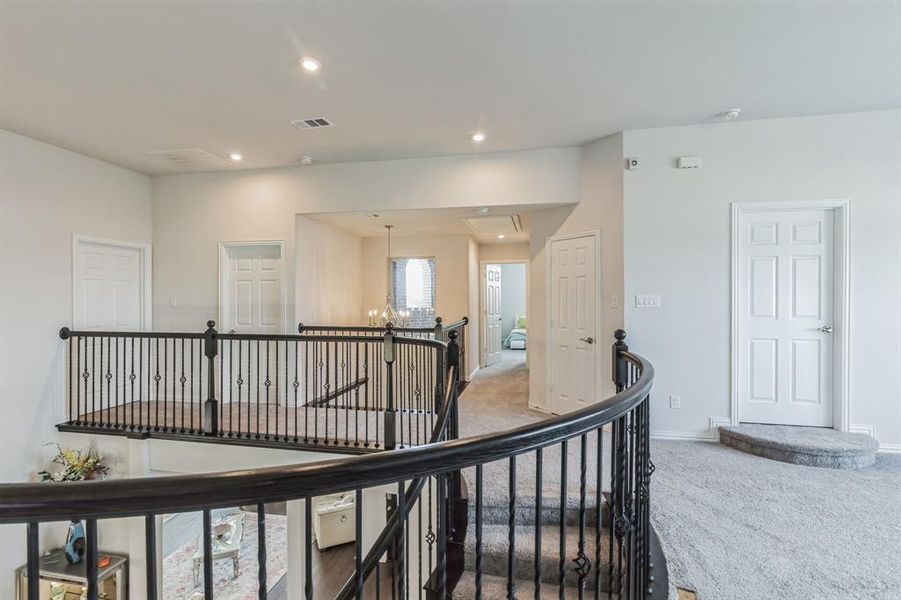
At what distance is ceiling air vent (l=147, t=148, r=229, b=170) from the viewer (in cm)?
459

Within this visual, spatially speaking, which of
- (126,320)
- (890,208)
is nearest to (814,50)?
(890,208)

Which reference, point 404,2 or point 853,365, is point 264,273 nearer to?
point 404,2

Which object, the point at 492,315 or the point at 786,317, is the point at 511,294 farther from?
the point at 786,317

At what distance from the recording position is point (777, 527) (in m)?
2.40

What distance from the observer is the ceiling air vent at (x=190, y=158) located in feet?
15.1

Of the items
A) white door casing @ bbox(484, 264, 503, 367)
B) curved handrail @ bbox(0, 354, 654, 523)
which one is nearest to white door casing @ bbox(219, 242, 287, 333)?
white door casing @ bbox(484, 264, 503, 367)

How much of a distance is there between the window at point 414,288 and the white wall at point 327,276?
0.64 m

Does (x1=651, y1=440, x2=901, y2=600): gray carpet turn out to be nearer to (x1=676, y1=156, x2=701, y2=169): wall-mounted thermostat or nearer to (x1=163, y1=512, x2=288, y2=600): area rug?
(x1=676, y1=156, x2=701, y2=169): wall-mounted thermostat

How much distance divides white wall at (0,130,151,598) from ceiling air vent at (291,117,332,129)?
2868 millimetres

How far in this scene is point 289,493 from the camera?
89cm

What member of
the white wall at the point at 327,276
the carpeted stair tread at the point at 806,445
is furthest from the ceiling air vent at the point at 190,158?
the carpeted stair tread at the point at 806,445

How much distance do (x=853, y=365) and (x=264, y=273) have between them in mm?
6224

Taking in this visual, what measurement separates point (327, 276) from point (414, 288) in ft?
6.13

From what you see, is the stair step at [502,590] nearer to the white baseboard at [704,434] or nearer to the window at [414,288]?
the white baseboard at [704,434]
